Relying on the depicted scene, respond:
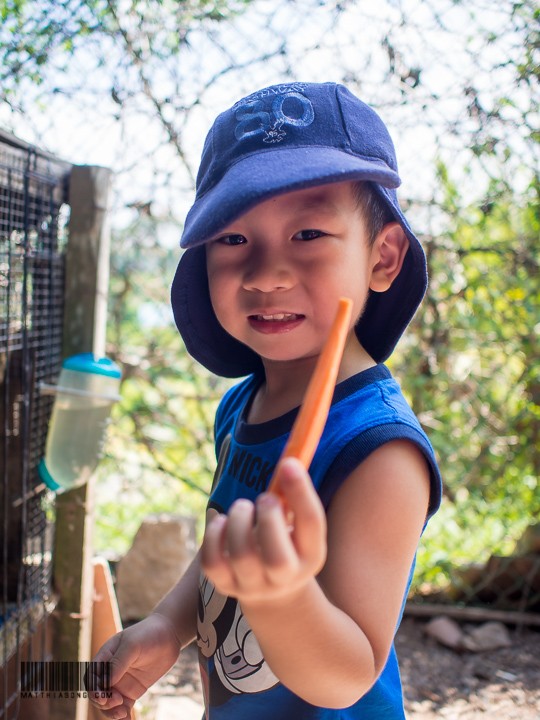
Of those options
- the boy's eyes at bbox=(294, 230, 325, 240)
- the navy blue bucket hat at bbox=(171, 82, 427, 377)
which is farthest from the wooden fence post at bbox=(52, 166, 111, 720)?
the boy's eyes at bbox=(294, 230, 325, 240)

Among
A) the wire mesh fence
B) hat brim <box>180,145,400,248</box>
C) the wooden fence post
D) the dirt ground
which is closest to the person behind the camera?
hat brim <box>180,145,400,248</box>

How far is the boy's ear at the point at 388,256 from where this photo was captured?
3.41 ft

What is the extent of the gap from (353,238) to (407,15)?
6.12ft

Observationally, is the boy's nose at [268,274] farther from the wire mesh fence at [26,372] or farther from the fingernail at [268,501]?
the wire mesh fence at [26,372]

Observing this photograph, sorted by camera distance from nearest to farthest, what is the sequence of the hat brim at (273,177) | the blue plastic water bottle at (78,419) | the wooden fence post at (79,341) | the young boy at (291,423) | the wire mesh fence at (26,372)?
the young boy at (291,423)
the hat brim at (273,177)
the wire mesh fence at (26,372)
the blue plastic water bottle at (78,419)
the wooden fence post at (79,341)

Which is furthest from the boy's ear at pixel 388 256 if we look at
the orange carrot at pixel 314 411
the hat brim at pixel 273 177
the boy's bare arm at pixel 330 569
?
the orange carrot at pixel 314 411

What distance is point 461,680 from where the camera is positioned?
2.56 meters

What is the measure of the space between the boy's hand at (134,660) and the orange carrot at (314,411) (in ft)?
2.16

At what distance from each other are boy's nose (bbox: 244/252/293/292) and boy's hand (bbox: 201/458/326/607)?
390 millimetres

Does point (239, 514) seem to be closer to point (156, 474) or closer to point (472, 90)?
point (472, 90)

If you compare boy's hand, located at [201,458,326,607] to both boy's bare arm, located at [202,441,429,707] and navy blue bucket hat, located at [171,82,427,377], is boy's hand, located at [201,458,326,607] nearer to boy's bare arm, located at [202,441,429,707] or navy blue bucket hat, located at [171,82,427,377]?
boy's bare arm, located at [202,441,429,707]

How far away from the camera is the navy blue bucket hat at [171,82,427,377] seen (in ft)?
2.81

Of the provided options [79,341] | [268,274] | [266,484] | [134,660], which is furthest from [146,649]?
[79,341]

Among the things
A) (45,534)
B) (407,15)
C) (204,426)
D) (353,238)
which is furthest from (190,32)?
(353,238)
